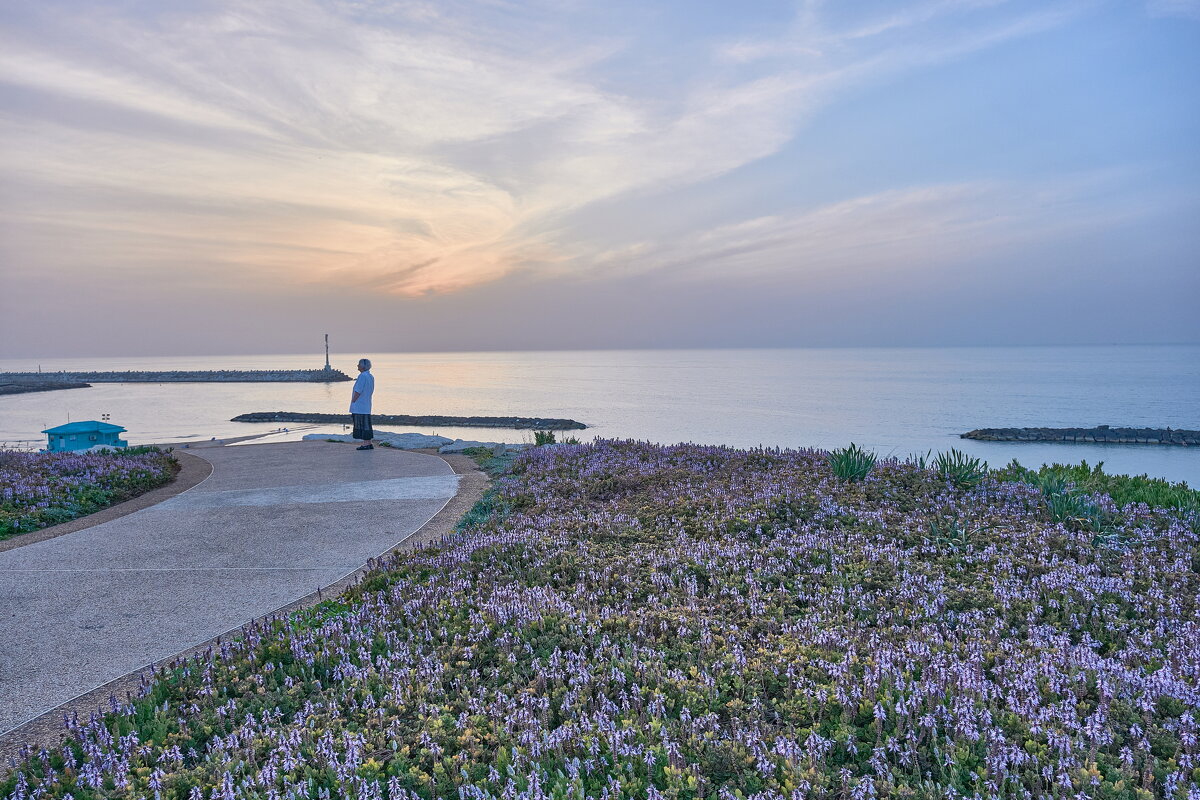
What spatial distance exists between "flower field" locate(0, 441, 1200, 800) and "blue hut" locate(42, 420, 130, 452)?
1872 cm

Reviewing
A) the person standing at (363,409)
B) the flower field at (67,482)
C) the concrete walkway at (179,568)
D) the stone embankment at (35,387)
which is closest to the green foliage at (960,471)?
the concrete walkway at (179,568)

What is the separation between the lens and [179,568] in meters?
7.41

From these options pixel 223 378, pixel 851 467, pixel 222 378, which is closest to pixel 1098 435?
pixel 851 467

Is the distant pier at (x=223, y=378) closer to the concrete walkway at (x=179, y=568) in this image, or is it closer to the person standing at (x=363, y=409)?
the person standing at (x=363, y=409)

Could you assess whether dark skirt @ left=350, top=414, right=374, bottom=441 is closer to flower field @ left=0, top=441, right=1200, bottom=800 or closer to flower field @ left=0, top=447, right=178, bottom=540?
flower field @ left=0, top=447, right=178, bottom=540

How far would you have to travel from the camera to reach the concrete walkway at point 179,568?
16.9 ft

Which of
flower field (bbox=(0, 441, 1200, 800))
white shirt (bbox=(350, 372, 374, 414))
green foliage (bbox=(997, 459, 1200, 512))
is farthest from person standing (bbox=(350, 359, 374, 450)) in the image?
green foliage (bbox=(997, 459, 1200, 512))

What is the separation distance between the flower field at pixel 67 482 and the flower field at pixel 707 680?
6.73 m

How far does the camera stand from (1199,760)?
3.05m

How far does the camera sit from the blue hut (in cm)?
1997

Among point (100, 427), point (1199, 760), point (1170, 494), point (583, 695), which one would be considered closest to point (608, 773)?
point (583, 695)

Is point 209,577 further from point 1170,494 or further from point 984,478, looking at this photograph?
point 1170,494

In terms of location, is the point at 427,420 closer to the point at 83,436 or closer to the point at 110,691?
the point at 83,436

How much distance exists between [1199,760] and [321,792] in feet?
13.5
